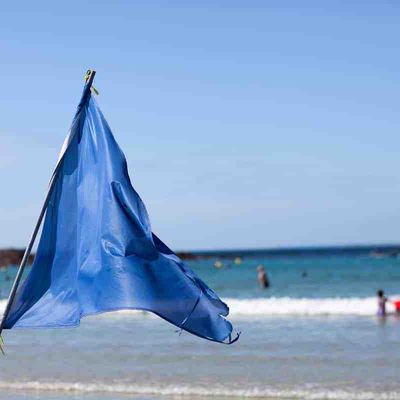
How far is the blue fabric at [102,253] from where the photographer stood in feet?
27.2

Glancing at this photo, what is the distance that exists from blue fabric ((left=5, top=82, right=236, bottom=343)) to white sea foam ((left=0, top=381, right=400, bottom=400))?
5847 millimetres

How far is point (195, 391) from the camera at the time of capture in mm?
14344

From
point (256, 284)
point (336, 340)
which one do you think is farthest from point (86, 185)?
point (256, 284)

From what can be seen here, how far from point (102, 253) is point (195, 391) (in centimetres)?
654

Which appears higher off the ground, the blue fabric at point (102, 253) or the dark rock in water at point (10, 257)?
the blue fabric at point (102, 253)

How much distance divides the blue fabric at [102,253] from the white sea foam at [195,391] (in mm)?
5847

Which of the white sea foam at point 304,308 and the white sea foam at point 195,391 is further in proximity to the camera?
the white sea foam at point 304,308

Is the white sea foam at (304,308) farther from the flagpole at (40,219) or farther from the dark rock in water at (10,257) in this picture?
the dark rock in water at (10,257)

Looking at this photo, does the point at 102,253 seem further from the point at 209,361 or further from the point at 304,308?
the point at 304,308

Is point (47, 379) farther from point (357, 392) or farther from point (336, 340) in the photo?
point (336, 340)

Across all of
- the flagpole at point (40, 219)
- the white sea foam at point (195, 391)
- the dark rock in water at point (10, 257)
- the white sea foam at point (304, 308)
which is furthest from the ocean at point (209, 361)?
the dark rock in water at point (10, 257)

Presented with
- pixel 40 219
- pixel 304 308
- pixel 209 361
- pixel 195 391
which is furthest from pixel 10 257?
pixel 40 219

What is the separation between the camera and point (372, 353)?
17672 mm

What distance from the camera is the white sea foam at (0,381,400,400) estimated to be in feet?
45.0
